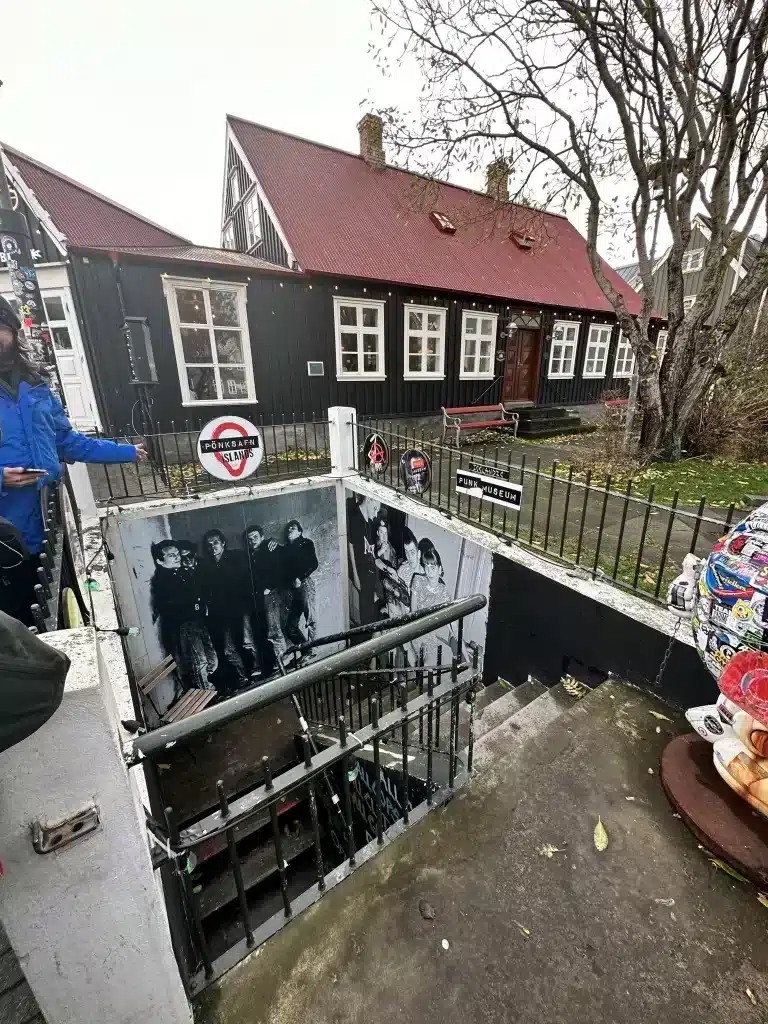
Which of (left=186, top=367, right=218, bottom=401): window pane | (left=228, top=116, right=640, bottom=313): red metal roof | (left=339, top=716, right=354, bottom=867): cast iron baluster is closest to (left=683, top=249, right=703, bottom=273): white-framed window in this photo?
(left=228, top=116, right=640, bottom=313): red metal roof

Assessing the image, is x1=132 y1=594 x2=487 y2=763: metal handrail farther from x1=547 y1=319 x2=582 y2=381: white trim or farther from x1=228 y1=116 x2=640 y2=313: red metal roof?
x1=547 y1=319 x2=582 y2=381: white trim

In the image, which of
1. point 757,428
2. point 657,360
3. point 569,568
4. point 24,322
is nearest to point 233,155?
point 24,322

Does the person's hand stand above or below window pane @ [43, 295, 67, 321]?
below

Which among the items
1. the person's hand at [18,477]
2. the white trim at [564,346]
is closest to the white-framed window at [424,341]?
the white trim at [564,346]

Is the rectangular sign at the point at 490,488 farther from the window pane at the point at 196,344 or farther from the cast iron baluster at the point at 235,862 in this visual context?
the window pane at the point at 196,344

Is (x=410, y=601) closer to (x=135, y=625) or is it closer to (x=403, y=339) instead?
(x=135, y=625)

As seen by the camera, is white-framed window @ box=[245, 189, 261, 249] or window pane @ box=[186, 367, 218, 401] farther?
white-framed window @ box=[245, 189, 261, 249]

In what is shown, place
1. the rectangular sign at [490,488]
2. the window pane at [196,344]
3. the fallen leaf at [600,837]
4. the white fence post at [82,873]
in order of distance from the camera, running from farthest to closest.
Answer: the window pane at [196,344]
the rectangular sign at [490,488]
the fallen leaf at [600,837]
the white fence post at [82,873]

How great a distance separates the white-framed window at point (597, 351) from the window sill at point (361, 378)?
27.4 feet

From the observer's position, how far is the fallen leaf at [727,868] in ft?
6.36

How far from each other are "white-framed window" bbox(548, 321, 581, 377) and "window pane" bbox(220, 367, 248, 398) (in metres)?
9.85

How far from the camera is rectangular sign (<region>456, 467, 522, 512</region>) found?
419cm

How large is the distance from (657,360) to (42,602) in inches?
404

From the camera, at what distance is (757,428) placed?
30.3ft
